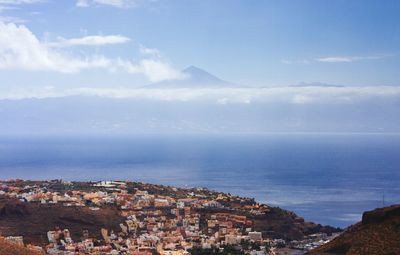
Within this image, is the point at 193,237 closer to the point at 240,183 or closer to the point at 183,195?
the point at 183,195

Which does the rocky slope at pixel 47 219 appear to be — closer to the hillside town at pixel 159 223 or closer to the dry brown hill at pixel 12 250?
the hillside town at pixel 159 223

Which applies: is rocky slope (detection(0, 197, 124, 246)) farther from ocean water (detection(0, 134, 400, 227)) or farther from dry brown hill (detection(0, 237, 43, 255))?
ocean water (detection(0, 134, 400, 227))

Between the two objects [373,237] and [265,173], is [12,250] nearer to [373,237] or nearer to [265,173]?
[373,237]

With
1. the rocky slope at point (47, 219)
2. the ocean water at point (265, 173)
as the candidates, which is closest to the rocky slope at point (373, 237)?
the rocky slope at point (47, 219)

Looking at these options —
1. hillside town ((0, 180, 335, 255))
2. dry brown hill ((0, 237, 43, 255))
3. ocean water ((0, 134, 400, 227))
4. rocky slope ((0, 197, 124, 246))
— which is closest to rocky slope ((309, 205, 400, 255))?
dry brown hill ((0, 237, 43, 255))

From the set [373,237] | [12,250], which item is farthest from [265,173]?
[373,237]

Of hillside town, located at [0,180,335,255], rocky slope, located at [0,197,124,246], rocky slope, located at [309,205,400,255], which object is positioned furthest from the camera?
rocky slope, located at [0,197,124,246]

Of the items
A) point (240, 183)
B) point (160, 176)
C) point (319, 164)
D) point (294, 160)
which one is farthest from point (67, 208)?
point (294, 160)
